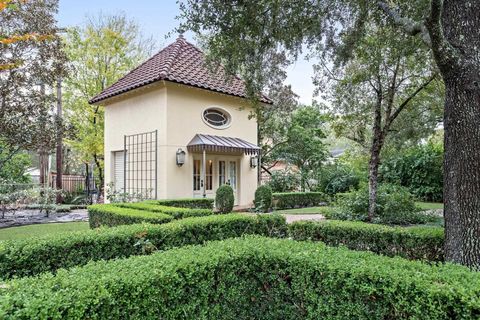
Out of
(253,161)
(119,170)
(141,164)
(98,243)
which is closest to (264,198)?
(253,161)

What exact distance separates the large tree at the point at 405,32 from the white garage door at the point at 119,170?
9.51 metres

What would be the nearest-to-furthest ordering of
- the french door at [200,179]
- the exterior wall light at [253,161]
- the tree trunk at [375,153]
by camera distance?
the tree trunk at [375,153]
the french door at [200,179]
the exterior wall light at [253,161]

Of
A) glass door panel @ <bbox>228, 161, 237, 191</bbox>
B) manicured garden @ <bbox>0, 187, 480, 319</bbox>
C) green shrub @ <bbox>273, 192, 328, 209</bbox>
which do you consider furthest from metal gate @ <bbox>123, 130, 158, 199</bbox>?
manicured garden @ <bbox>0, 187, 480, 319</bbox>

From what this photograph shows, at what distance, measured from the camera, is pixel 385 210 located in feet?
34.8

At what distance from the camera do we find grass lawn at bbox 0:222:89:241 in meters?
10.1

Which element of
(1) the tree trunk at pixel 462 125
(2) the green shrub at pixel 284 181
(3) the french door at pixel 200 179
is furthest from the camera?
(2) the green shrub at pixel 284 181

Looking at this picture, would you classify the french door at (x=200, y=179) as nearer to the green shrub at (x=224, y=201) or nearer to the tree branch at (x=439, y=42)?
the green shrub at (x=224, y=201)

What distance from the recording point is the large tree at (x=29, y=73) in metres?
13.0

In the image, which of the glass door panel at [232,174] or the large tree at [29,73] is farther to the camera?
the glass door panel at [232,174]

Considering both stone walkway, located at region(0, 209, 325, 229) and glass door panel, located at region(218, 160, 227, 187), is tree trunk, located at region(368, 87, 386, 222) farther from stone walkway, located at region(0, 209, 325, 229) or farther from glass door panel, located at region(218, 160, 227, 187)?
glass door panel, located at region(218, 160, 227, 187)

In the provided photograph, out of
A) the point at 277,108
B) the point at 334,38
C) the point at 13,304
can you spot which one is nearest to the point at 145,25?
the point at 277,108

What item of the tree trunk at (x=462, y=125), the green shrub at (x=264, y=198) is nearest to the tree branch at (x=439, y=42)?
the tree trunk at (x=462, y=125)

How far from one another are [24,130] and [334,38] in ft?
41.7

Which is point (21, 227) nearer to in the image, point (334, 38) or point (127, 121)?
point (127, 121)
